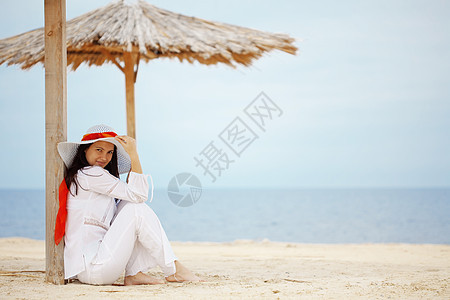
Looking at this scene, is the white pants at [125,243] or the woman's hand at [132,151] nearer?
the white pants at [125,243]

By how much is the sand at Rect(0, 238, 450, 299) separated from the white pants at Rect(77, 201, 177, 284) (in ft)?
0.35

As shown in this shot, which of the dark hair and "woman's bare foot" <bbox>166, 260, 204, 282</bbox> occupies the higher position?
the dark hair

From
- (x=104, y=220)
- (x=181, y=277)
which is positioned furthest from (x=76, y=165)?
(x=181, y=277)

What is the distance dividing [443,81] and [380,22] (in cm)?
553

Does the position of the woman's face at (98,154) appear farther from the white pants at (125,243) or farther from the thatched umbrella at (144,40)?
the thatched umbrella at (144,40)

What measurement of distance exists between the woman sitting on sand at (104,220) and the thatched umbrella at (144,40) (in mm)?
1851

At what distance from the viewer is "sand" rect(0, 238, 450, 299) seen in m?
2.86

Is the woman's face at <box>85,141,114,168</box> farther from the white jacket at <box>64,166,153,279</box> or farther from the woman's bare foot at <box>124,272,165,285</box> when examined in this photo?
Result: the woman's bare foot at <box>124,272,165,285</box>

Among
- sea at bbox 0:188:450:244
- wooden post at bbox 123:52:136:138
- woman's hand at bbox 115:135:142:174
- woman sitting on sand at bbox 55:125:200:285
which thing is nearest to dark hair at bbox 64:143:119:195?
woman sitting on sand at bbox 55:125:200:285

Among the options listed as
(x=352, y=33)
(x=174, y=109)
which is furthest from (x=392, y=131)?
(x=174, y=109)

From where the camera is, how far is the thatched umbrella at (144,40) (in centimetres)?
490

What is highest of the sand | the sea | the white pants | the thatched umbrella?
the thatched umbrella

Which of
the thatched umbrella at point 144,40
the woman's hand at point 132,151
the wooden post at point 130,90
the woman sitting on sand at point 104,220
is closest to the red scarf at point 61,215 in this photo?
the woman sitting on sand at point 104,220

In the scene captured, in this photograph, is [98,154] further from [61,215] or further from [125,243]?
[125,243]
